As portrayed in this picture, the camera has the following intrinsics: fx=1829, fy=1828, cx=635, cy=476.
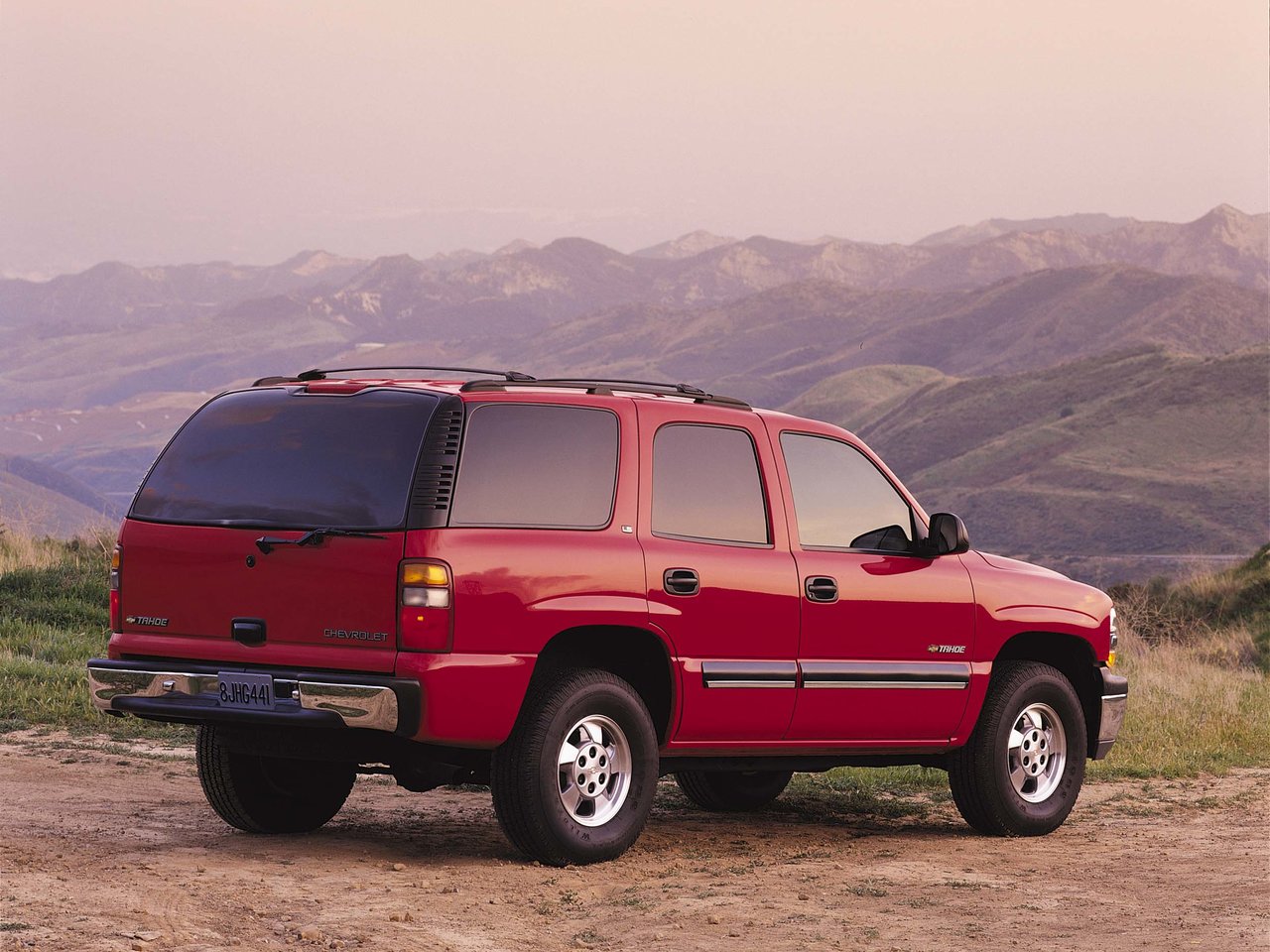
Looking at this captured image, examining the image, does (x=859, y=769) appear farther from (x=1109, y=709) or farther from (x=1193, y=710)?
(x=1193, y=710)

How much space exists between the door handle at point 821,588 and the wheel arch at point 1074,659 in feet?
5.10

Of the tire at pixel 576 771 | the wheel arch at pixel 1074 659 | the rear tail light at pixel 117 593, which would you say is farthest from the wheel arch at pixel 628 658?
the wheel arch at pixel 1074 659

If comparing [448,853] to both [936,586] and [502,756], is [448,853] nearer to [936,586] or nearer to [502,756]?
[502,756]

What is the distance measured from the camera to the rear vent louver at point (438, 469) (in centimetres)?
689

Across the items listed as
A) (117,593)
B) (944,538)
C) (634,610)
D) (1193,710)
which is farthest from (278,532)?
(1193,710)

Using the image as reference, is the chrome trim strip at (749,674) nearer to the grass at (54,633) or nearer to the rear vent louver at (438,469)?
the rear vent louver at (438,469)

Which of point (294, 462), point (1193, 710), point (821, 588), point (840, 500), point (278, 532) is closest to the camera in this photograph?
point (278, 532)

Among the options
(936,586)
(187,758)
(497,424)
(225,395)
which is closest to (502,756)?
(497,424)

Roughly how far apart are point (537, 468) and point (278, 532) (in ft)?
3.44

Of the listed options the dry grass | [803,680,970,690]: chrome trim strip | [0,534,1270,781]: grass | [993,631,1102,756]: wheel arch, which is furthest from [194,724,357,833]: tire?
the dry grass

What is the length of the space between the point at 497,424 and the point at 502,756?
1.31 meters

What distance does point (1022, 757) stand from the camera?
9133 mm

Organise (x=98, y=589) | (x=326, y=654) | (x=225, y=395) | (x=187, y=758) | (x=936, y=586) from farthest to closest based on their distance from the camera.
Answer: (x=98, y=589), (x=187, y=758), (x=936, y=586), (x=225, y=395), (x=326, y=654)

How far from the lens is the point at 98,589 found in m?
17.7
